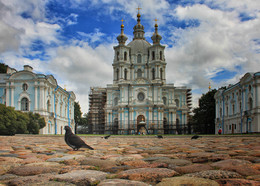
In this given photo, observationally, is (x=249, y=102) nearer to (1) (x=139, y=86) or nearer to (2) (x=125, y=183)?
(1) (x=139, y=86)

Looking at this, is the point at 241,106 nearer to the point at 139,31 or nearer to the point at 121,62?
the point at 121,62

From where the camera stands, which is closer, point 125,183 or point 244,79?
point 125,183

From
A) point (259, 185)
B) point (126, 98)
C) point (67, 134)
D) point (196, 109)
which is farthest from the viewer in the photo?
point (126, 98)

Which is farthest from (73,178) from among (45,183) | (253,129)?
(253,129)

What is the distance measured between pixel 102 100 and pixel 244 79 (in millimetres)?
31416

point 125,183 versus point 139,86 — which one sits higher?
point 139,86

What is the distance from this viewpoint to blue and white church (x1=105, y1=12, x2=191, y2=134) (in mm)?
46375

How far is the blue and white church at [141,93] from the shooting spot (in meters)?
46.4

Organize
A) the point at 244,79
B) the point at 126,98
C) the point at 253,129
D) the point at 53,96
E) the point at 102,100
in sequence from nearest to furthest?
the point at 253,129
the point at 244,79
the point at 53,96
the point at 126,98
the point at 102,100

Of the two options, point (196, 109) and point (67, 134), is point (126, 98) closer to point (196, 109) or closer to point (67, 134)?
point (196, 109)

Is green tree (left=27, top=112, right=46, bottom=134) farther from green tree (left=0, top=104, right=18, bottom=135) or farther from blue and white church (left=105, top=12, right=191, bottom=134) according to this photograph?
blue and white church (left=105, top=12, right=191, bottom=134)

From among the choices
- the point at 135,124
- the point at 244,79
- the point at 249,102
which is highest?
the point at 244,79

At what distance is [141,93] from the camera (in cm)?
4878

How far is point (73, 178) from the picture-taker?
2812mm
